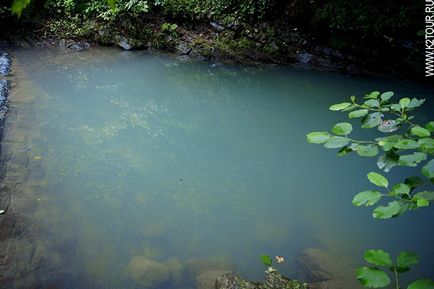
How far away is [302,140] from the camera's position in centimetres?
541

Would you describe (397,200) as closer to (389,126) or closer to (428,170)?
(428,170)

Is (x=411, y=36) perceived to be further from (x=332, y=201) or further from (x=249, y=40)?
(x=332, y=201)

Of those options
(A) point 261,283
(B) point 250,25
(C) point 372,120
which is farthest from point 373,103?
(B) point 250,25

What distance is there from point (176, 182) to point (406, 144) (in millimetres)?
3292

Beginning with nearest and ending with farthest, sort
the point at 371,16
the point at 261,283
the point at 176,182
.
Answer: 1. the point at 261,283
2. the point at 176,182
3. the point at 371,16

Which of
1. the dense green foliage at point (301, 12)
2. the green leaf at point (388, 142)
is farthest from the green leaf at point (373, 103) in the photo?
the dense green foliage at point (301, 12)

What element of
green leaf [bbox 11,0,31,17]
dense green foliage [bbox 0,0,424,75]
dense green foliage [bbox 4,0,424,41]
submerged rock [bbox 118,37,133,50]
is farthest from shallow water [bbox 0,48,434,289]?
green leaf [bbox 11,0,31,17]

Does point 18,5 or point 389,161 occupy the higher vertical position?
point 18,5

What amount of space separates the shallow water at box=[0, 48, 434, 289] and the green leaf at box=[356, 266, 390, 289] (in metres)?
2.12

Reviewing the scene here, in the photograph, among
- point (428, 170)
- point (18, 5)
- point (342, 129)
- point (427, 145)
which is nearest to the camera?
point (18, 5)

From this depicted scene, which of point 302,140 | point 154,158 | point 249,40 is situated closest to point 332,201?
point 302,140

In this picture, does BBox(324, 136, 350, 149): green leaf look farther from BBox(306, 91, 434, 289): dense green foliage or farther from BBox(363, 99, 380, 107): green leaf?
BBox(363, 99, 380, 107): green leaf

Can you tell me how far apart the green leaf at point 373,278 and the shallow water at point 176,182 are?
6.95 feet

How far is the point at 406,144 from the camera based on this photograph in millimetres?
1166
